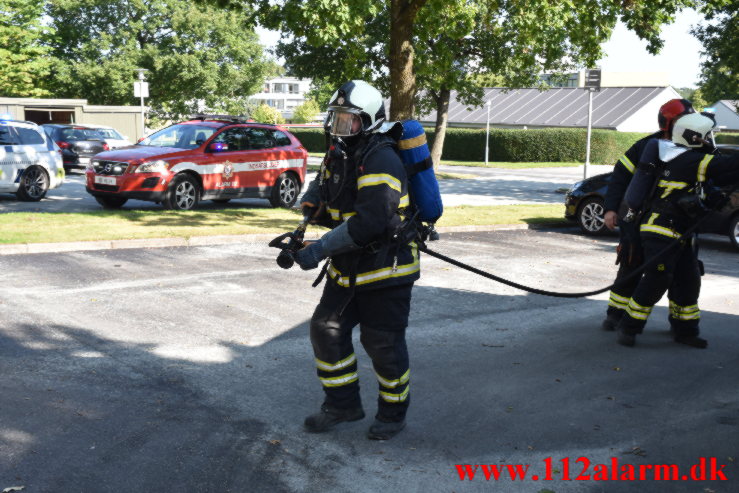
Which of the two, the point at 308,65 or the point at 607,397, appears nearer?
the point at 607,397

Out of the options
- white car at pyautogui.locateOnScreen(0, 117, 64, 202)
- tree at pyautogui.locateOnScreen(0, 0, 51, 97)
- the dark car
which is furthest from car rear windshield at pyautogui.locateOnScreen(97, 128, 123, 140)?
tree at pyautogui.locateOnScreen(0, 0, 51, 97)

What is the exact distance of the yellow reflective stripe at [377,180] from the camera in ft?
14.0

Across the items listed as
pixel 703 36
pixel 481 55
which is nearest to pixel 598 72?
pixel 703 36

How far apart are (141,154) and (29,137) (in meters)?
3.55

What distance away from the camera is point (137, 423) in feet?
15.3

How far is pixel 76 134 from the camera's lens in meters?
28.2

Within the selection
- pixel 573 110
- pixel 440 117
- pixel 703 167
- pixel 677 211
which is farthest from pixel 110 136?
pixel 573 110

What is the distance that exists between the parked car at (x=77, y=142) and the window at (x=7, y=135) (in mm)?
10251

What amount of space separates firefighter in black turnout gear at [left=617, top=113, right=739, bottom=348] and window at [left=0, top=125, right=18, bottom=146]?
14115 mm

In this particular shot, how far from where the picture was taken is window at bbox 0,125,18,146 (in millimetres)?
16922

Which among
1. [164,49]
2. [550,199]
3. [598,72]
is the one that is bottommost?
[550,199]

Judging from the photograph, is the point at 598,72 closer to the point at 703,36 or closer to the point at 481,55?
the point at 703,36

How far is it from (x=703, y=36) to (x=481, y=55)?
7778 mm

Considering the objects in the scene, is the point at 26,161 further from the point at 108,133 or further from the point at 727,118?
the point at 727,118
